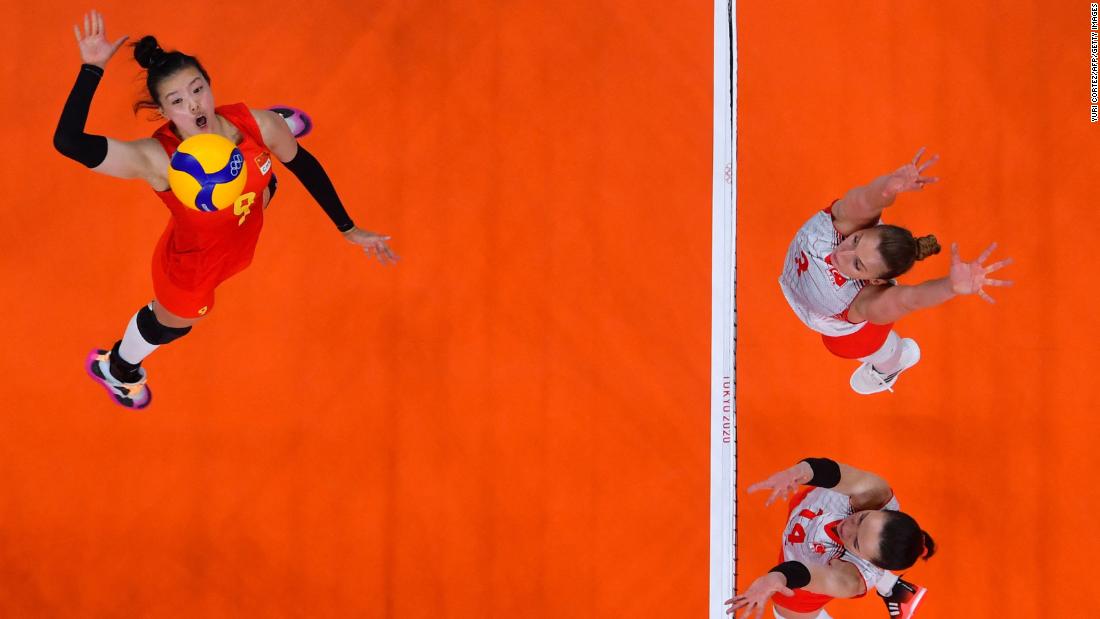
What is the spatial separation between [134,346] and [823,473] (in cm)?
257

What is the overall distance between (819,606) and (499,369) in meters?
1.55

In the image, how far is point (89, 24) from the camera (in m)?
2.30

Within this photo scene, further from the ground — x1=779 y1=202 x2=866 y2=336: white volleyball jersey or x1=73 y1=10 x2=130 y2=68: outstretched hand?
x1=73 y1=10 x2=130 y2=68: outstretched hand

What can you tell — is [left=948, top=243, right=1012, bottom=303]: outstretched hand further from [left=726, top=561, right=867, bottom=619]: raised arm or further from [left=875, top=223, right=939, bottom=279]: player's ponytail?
[left=726, top=561, right=867, bottom=619]: raised arm

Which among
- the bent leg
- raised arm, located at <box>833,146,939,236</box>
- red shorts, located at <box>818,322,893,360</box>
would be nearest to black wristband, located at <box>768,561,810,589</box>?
red shorts, located at <box>818,322,893,360</box>

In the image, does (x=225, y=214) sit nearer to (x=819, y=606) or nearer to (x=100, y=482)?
(x=100, y=482)

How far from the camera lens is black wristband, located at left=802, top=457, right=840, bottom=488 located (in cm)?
275

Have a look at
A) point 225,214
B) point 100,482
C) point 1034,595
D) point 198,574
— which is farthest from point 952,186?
point 100,482

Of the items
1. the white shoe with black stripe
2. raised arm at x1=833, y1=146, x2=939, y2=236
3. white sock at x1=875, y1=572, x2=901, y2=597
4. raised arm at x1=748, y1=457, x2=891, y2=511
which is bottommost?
white sock at x1=875, y1=572, x2=901, y2=597

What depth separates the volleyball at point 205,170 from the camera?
235cm

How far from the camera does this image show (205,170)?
93.2 inches

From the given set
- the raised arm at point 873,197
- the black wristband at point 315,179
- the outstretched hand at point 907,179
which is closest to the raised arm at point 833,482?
the raised arm at point 873,197

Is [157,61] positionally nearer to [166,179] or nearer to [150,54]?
[150,54]

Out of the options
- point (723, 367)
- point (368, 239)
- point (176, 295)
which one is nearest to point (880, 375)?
point (723, 367)
